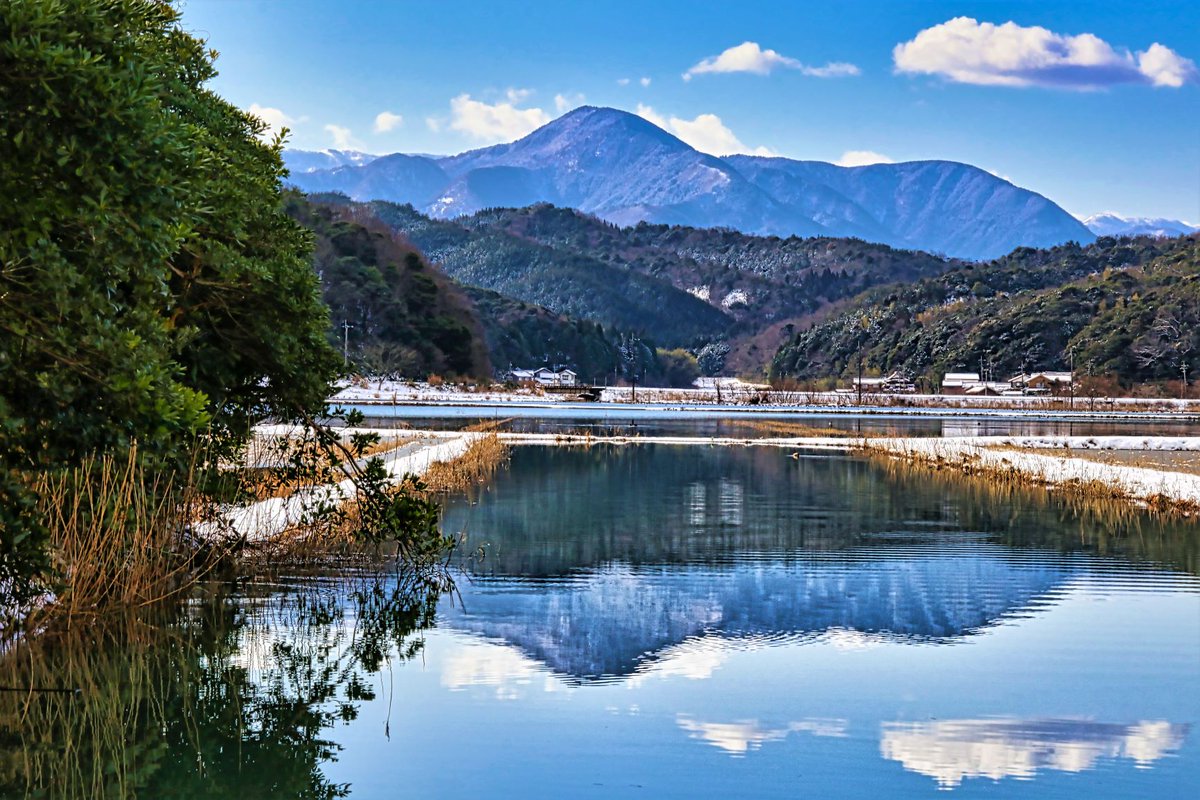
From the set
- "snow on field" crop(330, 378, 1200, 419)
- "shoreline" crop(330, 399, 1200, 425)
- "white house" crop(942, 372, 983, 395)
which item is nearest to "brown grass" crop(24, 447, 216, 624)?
"shoreline" crop(330, 399, 1200, 425)

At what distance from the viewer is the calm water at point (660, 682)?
894 centimetres

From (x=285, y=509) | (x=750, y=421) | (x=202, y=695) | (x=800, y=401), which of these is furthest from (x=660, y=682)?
(x=800, y=401)

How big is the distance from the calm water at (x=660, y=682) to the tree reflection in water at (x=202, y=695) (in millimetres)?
31

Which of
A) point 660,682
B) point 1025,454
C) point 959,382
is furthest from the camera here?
point 959,382

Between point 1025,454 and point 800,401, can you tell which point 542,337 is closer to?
point 800,401

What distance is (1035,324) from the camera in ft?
485

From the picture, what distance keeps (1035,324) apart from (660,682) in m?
145

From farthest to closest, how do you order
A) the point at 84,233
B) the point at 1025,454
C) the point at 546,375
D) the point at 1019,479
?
the point at 546,375
the point at 1025,454
the point at 1019,479
the point at 84,233

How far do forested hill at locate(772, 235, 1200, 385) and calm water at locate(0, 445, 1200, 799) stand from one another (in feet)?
382

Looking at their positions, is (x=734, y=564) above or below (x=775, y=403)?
below

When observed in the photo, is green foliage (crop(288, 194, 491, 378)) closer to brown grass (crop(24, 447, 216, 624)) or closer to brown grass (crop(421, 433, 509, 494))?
brown grass (crop(421, 433, 509, 494))

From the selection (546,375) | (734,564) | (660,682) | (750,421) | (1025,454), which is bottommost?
(660,682)

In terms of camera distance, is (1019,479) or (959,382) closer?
(1019,479)

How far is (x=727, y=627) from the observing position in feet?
Answer: 46.2
